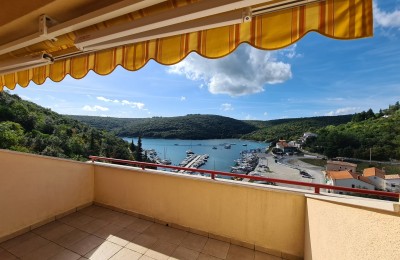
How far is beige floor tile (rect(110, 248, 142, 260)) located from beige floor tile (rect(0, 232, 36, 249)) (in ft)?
4.62

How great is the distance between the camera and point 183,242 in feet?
8.91

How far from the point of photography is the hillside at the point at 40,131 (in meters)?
16.4

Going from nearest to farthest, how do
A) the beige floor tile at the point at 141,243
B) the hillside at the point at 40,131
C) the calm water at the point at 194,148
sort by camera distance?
the beige floor tile at the point at 141,243 < the calm water at the point at 194,148 < the hillside at the point at 40,131

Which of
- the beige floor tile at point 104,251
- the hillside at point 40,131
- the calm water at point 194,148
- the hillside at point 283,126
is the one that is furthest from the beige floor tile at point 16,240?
the hillside at point 40,131

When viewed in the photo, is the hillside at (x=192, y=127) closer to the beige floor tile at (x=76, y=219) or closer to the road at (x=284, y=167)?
the road at (x=284, y=167)

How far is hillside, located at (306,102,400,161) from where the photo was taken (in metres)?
3.07

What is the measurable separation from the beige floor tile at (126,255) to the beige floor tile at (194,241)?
0.62 metres

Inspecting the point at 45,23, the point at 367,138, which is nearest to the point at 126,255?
the point at 45,23

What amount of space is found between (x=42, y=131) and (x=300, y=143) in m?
22.9

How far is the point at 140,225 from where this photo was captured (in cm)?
313

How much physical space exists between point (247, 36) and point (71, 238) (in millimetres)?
3377

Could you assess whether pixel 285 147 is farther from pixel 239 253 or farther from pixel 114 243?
pixel 114 243

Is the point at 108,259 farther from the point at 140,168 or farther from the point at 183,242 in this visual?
the point at 140,168

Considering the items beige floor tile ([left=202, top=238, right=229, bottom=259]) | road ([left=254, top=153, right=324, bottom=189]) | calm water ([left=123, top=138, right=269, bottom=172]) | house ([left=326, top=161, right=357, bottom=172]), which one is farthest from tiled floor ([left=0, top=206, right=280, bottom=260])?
calm water ([left=123, top=138, right=269, bottom=172])
